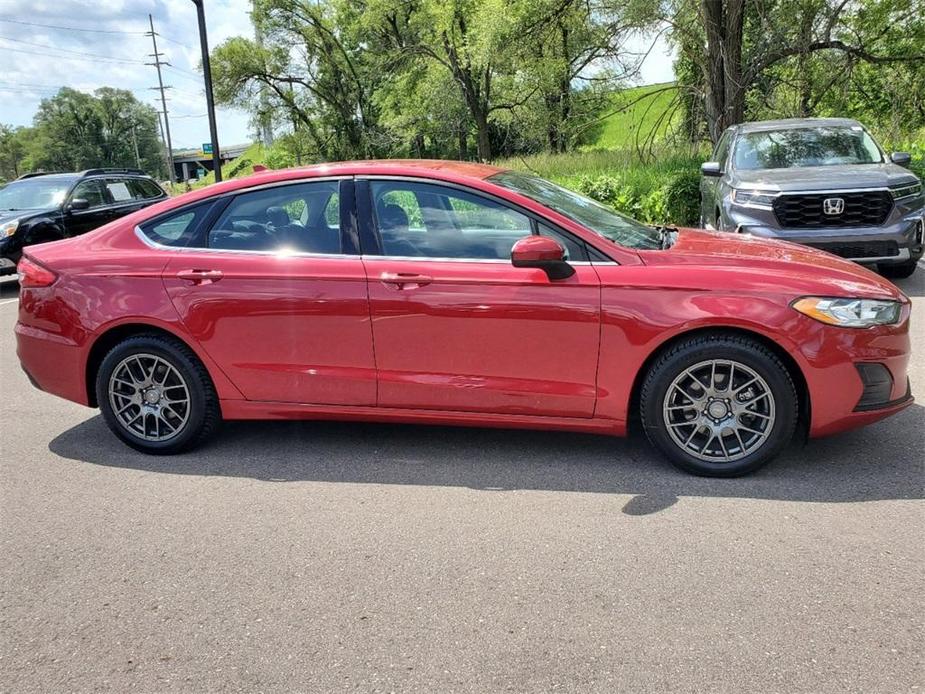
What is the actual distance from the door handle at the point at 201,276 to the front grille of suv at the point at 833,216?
19.2 feet

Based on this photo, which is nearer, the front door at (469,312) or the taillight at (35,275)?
the front door at (469,312)

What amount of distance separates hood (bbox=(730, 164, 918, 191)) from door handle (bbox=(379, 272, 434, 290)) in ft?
17.3

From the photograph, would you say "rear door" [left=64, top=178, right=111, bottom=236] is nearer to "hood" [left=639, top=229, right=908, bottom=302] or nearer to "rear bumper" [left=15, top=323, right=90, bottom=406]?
"rear bumper" [left=15, top=323, right=90, bottom=406]

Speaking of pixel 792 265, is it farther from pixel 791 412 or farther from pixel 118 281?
pixel 118 281

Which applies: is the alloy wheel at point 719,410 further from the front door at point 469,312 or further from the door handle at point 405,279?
the door handle at point 405,279

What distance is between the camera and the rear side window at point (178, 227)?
4.44 m

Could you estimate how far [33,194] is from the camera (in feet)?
40.7

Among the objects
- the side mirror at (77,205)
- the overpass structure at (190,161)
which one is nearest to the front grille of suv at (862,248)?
the side mirror at (77,205)

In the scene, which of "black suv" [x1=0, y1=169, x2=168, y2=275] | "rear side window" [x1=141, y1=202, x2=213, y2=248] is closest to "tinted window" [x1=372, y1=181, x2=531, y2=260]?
"rear side window" [x1=141, y1=202, x2=213, y2=248]

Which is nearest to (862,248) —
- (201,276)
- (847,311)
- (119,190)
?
(847,311)

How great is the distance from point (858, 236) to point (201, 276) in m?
6.49

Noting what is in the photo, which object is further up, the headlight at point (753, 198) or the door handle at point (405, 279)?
the headlight at point (753, 198)

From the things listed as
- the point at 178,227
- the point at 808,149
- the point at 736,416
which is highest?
the point at 808,149

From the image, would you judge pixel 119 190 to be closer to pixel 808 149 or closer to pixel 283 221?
pixel 283 221
